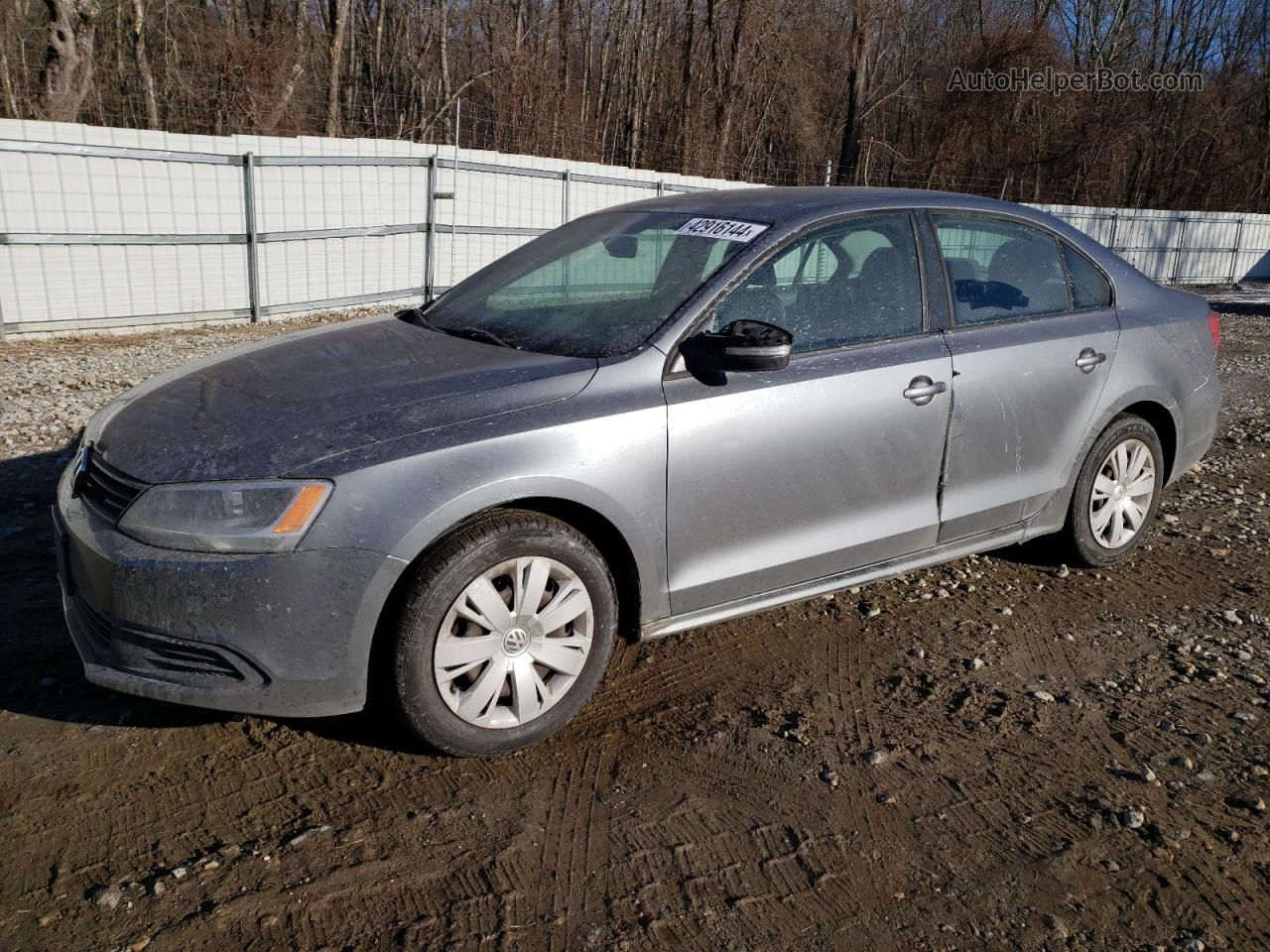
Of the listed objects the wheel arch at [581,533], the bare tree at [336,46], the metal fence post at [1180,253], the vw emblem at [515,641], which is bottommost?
the metal fence post at [1180,253]

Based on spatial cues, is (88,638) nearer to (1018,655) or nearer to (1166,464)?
(1018,655)

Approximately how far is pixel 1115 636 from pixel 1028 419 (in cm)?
95

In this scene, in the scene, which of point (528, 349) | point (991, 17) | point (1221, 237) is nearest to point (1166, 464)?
point (528, 349)

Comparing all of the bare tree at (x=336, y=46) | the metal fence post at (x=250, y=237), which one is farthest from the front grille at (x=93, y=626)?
the bare tree at (x=336, y=46)

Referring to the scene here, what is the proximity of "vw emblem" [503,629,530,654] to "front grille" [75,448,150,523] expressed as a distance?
3.62 ft

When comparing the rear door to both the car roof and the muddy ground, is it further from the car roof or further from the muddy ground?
the muddy ground

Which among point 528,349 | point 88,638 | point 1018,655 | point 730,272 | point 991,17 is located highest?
point 991,17

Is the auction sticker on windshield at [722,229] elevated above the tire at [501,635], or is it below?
above

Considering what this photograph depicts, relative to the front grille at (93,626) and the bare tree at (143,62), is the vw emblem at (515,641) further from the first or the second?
the bare tree at (143,62)

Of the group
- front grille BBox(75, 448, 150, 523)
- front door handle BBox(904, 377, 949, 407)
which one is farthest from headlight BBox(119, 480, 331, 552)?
front door handle BBox(904, 377, 949, 407)

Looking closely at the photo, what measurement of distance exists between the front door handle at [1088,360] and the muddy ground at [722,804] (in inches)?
41.7

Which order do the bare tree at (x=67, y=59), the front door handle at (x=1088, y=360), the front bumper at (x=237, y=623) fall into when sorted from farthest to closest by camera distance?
1. the bare tree at (x=67, y=59)
2. the front door handle at (x=1088, y=360)
3. the front bumper at (x=237, y=623)

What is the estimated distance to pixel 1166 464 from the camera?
499 centimetres

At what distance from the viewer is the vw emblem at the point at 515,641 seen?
3102 millimetres
